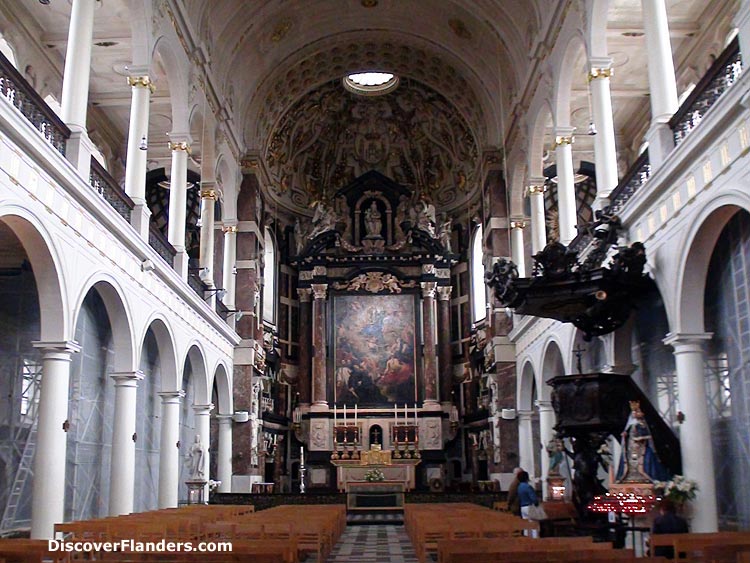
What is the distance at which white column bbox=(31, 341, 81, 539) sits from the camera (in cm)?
1152

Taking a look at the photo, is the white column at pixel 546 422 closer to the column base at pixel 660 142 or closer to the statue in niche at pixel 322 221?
the column base at pixel 660 142

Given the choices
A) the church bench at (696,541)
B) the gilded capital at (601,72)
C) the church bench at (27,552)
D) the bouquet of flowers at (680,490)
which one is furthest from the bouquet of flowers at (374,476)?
the church bench at (27,552)

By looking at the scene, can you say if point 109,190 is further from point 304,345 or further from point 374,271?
point 374,271

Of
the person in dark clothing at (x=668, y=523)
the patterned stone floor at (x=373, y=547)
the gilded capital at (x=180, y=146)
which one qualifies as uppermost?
the gilded capital at (x=180, y=146)

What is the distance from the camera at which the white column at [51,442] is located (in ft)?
37.8

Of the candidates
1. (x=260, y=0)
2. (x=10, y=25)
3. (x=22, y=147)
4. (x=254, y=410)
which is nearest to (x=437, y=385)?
(x=254, y=410)

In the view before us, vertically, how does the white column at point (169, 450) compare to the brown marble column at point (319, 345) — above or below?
below

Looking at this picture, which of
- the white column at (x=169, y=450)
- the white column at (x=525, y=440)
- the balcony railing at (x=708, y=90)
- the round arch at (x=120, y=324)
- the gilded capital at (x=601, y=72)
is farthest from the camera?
the white column at (x=525, y=440)

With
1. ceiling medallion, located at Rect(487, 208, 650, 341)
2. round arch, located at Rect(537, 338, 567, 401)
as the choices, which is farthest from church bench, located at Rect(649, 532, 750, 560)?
round arch, located at Rect(537, 338, 567, 401)

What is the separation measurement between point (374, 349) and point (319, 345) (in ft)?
7.00

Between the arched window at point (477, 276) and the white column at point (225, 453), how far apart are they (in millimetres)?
10931

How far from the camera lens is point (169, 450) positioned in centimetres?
1822

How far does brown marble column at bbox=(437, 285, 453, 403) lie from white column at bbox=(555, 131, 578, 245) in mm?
13291

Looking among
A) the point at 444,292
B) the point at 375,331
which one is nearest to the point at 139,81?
the point at 375,331
